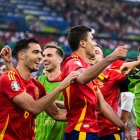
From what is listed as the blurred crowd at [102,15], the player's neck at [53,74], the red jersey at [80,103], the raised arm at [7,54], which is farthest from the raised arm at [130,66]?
the blurred crowd at [102,15]

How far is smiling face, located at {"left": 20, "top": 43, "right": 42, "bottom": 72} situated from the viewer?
6242 mm

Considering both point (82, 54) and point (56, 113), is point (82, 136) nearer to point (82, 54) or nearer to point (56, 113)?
point (56, 113)

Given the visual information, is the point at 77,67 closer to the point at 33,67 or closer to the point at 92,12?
the point at 33,67

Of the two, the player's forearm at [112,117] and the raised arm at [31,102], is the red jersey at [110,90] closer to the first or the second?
the player's forearm at [112,117]

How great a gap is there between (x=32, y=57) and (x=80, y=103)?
0.75 m

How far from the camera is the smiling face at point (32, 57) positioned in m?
6.24

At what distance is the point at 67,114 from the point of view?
21.0ft

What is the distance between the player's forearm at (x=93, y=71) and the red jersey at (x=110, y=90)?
178cm

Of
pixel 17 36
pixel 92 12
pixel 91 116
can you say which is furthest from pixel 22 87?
pixel 92 12

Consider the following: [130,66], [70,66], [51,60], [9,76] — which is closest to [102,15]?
[51,60]

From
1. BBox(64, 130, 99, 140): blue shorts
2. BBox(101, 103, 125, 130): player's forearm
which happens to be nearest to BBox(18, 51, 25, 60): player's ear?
BBox(64, 130, 99, 140): blue shorts

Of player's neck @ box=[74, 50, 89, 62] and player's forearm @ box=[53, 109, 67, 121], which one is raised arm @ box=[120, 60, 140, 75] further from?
player's forearm @ box=[53, 109, 67, 121]

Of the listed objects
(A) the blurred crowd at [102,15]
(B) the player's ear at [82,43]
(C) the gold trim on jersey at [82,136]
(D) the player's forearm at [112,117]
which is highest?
(A) the blurred crowd at [102,15]

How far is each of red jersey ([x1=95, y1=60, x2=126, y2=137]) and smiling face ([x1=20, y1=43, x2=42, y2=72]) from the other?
147 centimetres
